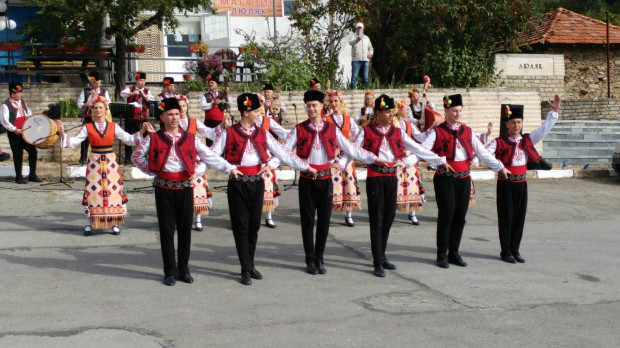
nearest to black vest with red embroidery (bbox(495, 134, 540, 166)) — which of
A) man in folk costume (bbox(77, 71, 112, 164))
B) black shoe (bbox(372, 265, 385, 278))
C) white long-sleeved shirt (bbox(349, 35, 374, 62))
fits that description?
black shoe (bbox(372, 265, 385, 278))

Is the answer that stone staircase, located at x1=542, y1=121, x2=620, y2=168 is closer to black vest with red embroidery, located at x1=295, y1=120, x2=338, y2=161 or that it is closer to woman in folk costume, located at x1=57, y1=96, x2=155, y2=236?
black vest with red embroidery, located at x1=295, y1=120, x2=338, y2=161

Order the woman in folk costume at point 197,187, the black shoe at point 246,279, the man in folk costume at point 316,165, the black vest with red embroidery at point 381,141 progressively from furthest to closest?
the woman in folk costume at point 197,187 < the black vest with red embroidery at point 381,141 < the man in folk costume at point 316,165 < the black shoe at point 246,279

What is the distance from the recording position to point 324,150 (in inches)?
357

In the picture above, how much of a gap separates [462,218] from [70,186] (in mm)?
7763

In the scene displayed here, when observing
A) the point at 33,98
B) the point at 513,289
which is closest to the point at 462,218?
the point at 513,289

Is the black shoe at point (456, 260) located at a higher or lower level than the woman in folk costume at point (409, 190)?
lower

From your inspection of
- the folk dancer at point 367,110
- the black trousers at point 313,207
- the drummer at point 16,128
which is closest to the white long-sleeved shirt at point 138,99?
the drummer at point 16,128

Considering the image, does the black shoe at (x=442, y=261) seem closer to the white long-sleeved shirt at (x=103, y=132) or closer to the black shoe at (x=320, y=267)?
the black shoe at (x=320, y=267)

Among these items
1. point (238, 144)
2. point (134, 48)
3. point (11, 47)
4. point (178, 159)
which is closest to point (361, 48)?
point (134, 48)

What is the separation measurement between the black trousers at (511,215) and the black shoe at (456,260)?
0.61 metres

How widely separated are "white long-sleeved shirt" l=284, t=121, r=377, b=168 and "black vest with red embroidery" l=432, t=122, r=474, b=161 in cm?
89

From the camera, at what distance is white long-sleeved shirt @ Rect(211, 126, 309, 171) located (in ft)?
28.3

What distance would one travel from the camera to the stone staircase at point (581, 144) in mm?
20062

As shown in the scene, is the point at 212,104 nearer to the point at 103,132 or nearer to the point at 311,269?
the point at 103,132
